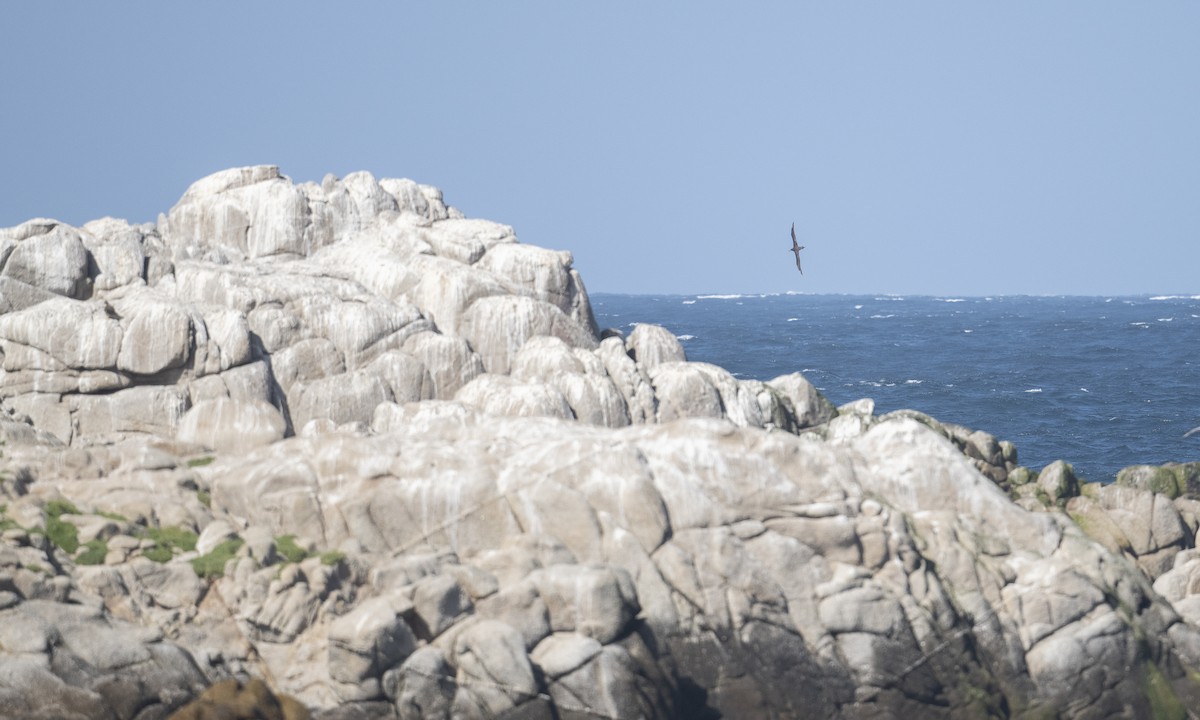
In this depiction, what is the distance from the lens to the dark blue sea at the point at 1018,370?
83.9 metres

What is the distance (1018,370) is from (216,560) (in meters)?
82.6

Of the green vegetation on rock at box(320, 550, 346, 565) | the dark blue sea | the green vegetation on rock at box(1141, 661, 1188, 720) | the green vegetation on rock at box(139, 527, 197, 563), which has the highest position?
the green vegetation on rock at box(139, 527, 197, 563)

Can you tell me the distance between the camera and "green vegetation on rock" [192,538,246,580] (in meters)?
41.0

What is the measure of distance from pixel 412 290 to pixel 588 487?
17.2 meters

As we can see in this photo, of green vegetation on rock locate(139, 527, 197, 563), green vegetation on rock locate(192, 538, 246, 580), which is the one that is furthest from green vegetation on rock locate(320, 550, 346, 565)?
green vegetation on rock locate(139, 527, 197, 563)

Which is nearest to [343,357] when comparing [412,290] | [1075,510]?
[412,290]

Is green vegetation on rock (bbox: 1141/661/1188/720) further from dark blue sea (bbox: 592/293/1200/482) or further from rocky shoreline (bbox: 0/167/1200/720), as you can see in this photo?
dark blue sea (bbox: 592/293/1200/482)

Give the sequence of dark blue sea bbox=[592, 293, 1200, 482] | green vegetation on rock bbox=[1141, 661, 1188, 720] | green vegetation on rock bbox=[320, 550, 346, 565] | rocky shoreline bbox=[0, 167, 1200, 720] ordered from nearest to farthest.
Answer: rocky shoreline bbox=[0, 167, 1200, 720] < green vegetation on rock bbox=[320, 550, 346, 565] < green vegetation on rock bbox=[1141, 661, 1188, 720] < dark blue sea bbox=[592, 293, 1200, 482]

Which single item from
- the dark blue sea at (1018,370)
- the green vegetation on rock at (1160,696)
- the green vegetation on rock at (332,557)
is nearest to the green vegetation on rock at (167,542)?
the green vegetation on rock at (332,557)

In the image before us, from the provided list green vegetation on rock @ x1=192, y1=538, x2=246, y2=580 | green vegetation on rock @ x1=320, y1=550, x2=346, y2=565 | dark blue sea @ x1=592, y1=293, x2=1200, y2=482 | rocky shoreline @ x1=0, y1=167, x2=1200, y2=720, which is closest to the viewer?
rocky shoreline @ x1=0, y1=167, x2=1200, y2=720

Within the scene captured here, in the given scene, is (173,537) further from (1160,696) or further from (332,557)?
(1160,696)

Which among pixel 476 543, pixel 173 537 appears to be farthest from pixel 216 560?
pixel 476 543

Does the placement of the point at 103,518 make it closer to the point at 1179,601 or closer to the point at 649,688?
the point at 649,688

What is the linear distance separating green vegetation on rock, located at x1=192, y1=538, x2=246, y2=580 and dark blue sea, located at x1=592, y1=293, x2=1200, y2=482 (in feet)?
141
